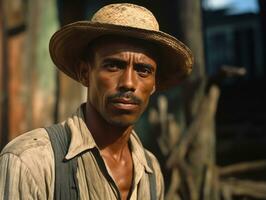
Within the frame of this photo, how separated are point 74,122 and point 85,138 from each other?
0.10m

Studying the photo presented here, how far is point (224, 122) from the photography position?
10.7m

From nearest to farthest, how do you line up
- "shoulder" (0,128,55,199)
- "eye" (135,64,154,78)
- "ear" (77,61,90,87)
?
"shoulder" (0,128,55,199), "eye" (135,64,154,78), "ear" (77,61,90,87)

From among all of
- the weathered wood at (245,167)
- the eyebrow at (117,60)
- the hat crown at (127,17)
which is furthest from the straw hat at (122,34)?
the weathered wood at (245,167)

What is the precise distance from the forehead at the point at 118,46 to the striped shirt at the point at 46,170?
32cm

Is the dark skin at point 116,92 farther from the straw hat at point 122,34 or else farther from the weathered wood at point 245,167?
the weathered wood at point 245,167

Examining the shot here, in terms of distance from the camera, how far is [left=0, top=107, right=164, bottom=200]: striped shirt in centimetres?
218

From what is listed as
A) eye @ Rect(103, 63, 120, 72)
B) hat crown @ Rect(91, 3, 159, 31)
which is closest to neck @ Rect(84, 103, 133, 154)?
eye @ Rect(103, 63, 120, 72)

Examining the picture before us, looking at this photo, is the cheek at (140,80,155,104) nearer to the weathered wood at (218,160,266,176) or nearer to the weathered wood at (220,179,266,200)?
the weathered wood at (220,179,266,200)

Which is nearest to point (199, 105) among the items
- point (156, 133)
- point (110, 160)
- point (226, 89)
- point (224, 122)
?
point (156, 133)

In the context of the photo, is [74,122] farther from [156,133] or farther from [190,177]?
[156,133]

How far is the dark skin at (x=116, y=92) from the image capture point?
2.38 meters

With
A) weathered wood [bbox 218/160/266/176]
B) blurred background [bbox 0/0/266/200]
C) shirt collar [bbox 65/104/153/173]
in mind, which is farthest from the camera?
weathered wood [bbox 218/160/266/176]

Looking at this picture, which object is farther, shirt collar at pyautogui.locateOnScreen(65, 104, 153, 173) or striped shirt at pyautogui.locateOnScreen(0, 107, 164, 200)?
shirt collar at pyautogui.locateOnScreen(65, 104, 153, 173)

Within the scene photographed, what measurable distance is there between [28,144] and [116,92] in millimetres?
421
